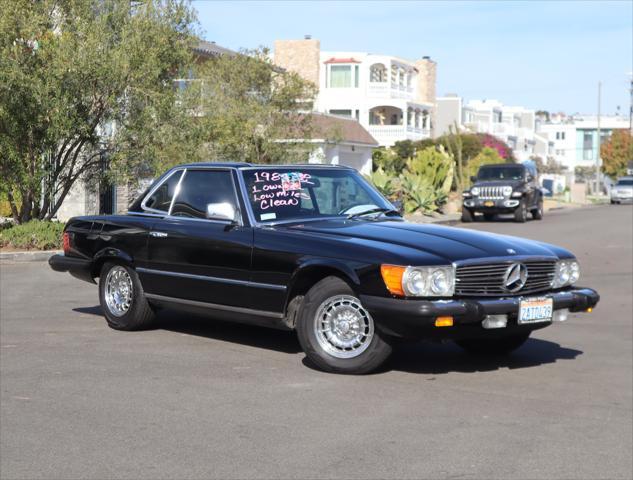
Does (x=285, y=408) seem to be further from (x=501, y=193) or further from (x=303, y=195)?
(x=501, y=193)

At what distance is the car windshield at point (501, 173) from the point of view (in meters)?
36.0

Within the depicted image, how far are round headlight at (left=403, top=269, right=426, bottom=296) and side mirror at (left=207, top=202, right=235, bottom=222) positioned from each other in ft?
6.43

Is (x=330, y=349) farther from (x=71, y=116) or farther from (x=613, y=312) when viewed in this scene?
(x=71, y=116)

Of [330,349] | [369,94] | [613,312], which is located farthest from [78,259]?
[369,94]

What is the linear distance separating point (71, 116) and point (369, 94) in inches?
2452

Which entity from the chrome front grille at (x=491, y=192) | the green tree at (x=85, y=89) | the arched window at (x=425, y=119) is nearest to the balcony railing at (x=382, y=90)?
the arched window at (x=425, y=119)

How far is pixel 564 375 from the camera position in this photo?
8.52 metres

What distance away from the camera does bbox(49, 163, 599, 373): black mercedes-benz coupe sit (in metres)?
7.79

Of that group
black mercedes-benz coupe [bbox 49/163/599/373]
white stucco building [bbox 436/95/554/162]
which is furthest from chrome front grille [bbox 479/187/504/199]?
white stucco building [bbox 436/95/554/162]

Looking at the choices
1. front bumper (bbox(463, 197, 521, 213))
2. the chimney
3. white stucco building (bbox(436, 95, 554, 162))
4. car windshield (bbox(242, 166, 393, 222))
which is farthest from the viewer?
white stucco building (bbox(436, 95, 554, 162))

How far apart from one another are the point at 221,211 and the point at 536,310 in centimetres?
283

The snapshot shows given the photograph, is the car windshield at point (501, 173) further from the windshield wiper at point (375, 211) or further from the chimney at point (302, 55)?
the chimney at point (302, 55)

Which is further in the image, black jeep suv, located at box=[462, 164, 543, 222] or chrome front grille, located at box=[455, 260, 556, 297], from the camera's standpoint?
black jeep suv, located at box=[462, 164, 543, 222]

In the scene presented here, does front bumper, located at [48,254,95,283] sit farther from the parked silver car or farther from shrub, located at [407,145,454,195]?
the parked silver car
